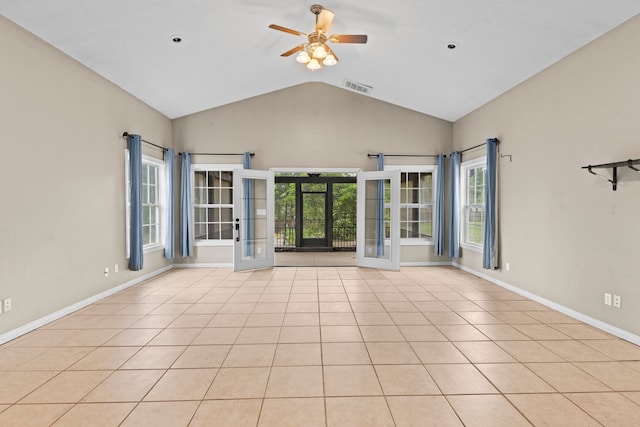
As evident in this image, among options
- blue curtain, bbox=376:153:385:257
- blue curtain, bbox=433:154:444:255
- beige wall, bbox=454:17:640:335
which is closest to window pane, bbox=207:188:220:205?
blue curtain, bbox=376:153:385:257

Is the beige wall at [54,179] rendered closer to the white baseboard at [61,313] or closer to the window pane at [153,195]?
the white baseboard at [61,313]

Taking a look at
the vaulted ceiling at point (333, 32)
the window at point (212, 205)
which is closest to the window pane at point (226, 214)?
the window at point (212, 205)

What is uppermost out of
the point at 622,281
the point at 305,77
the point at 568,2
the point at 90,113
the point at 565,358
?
the point at 305,77

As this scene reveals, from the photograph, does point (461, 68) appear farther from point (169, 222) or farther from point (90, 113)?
point (169, 222)

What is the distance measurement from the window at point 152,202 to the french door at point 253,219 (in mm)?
1409

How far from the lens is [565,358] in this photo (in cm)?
275

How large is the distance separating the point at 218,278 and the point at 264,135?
2959 millimetres

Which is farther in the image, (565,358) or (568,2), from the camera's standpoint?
(568,2)

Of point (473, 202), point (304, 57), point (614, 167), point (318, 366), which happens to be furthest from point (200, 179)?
point (614, 167)

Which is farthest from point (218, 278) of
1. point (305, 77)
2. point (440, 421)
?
point (440, 421)

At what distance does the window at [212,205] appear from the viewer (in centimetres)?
688

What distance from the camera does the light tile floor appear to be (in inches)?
79.7

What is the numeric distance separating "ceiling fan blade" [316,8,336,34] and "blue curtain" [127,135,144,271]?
3251mm

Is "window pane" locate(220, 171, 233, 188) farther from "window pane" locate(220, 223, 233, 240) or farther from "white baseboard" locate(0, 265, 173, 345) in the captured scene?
"white baseboard" locate(0, 265, 173, 345)
